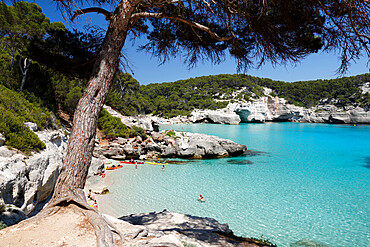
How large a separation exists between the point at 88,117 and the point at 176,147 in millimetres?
12570

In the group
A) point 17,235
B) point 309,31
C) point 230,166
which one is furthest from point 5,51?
point 230,166

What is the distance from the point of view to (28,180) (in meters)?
3.84

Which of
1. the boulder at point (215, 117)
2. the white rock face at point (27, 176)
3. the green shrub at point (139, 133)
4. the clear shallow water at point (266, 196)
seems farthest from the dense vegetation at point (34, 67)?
the boulder at point (215, 117)

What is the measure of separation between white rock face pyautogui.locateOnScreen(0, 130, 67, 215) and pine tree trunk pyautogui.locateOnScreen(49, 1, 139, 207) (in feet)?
7.07

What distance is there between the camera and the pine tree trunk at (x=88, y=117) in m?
2.05

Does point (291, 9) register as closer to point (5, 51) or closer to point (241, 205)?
point (241, 205)

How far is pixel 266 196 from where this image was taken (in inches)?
325

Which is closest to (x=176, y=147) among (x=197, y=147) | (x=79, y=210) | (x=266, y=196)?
(x=197, y=147)

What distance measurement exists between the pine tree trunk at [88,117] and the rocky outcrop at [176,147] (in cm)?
1187

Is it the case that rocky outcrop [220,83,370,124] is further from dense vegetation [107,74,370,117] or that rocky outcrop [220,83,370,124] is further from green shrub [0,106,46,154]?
green shrub [0,106,46,154]

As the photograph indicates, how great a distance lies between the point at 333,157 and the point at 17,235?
2047 cm

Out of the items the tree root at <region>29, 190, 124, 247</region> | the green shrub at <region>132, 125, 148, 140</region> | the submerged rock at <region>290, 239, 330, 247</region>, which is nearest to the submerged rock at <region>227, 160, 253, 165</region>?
the green shrub at <region>132, 125, 148, 140</region>

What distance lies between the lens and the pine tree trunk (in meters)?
2.05

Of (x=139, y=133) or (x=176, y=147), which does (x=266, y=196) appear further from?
(x=139, y=133)
